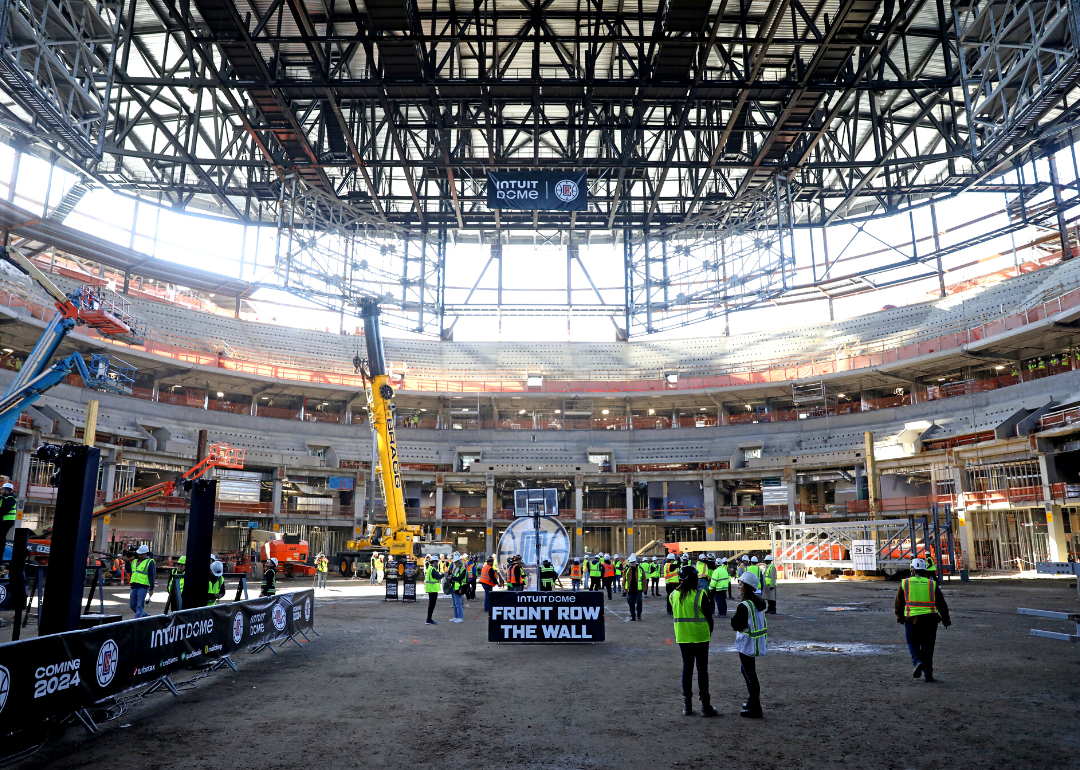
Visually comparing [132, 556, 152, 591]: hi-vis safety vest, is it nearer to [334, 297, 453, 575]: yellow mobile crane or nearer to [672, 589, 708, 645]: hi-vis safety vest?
[672, 589, 708, 645]: hi-vis safety vest

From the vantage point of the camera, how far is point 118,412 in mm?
46250

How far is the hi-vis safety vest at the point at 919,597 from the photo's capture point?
9.98 m

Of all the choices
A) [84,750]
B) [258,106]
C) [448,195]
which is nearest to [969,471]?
[448,195]

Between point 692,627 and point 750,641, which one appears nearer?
point 750,641

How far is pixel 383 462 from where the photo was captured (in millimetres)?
33938

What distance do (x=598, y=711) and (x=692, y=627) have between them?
5.12ft

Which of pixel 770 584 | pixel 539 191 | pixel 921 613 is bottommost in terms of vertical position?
pixel 770 584

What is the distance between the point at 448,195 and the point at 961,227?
34065 millimetres

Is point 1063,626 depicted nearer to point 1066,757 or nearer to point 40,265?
point 1066,757

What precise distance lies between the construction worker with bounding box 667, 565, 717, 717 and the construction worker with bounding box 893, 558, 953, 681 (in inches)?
140

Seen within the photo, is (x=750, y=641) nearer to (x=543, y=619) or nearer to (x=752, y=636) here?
(x=752, y=636)

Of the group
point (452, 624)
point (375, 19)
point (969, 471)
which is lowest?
point (452, 624)

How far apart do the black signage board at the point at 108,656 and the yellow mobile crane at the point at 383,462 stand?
2068 cm

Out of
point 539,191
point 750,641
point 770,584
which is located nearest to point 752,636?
point 750,641
